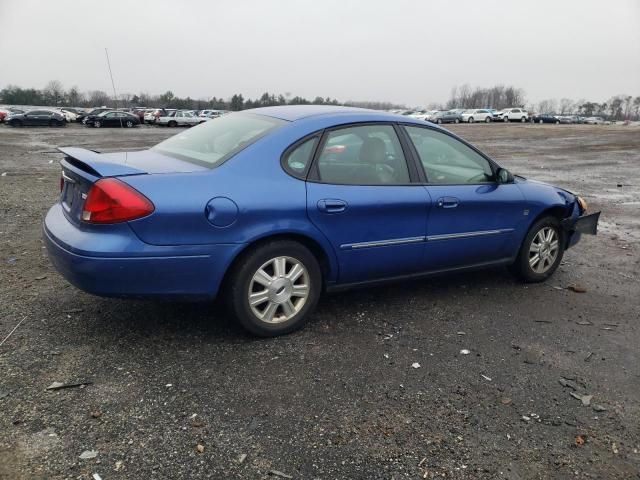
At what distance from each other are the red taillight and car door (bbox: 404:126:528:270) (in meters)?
2.22

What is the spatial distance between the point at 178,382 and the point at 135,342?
638 millimetres

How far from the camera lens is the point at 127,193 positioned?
3252 millimetres

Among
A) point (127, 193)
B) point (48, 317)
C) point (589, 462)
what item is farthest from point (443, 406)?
point (48, 317)

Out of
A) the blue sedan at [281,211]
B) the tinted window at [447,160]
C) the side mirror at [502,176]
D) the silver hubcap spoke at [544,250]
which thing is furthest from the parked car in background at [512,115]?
the blue sedan at [281,211]

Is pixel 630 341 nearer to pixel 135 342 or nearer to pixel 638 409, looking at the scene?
pixel 638 409

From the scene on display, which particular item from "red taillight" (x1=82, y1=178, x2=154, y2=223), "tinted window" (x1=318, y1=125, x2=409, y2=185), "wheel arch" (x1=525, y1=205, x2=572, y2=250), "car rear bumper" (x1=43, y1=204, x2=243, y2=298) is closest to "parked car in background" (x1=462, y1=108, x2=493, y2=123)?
"wheel arch" (x1=525, y1=205, x2=572, y2=250)

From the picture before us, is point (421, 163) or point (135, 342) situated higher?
point (421, 163)

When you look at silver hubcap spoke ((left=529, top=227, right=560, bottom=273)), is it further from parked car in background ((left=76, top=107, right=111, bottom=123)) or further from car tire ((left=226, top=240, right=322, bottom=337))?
parked car in background ((left=76, top=107, right=111, bottom=123))

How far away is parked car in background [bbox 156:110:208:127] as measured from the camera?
44.2 metres

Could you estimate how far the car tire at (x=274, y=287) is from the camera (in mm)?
3576

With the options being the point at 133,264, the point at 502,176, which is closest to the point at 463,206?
the point at 502,176

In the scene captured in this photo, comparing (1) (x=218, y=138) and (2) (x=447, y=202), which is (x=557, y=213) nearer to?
(2) (x=447, y=202)

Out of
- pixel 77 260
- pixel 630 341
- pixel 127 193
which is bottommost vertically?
pixel 630 341

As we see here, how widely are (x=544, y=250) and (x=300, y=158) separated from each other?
281cm
